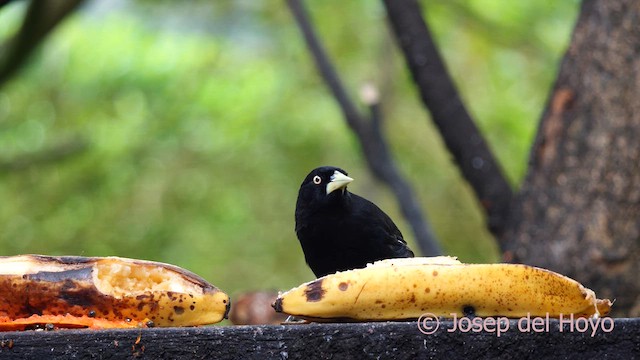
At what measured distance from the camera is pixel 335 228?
3.44 m

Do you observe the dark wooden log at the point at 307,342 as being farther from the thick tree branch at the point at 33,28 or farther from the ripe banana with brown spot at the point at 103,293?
the thick tree branch at the point at 33,28

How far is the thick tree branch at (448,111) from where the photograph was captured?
4.28 metres

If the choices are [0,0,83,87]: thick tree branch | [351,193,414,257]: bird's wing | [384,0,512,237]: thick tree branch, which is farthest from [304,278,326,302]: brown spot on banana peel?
[0,0,83,87]: thick tree branch

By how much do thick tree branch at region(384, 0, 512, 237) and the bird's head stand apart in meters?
0.95

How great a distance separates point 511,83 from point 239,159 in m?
2.30

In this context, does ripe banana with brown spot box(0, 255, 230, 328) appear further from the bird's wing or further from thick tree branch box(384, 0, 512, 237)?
thick tree branch box(384, 0, 512, 237)

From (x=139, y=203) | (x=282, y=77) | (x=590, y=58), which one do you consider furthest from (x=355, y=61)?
(x=590, y=58)

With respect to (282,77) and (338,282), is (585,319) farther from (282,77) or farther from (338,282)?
(282,77)

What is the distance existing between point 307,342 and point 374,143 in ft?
10.8

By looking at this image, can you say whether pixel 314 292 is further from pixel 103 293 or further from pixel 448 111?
pixel 448 111

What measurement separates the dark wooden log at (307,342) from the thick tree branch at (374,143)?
3003mm

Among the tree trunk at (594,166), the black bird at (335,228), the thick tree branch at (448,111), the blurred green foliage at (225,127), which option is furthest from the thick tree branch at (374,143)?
the blurred green foliage at (225,127)

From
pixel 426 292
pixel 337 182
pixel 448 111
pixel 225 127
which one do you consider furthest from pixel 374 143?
pixel 225 127

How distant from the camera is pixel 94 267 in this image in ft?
6.31
